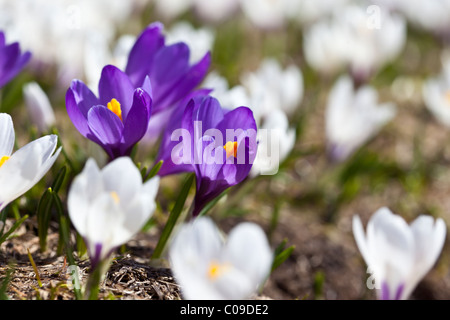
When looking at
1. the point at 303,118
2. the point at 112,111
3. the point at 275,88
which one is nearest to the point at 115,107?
the point at 112,111

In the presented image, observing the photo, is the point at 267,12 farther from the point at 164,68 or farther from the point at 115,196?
the point at 115,196

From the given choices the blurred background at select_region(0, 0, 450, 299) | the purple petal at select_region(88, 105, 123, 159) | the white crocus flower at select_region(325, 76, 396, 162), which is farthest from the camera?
the white crocus flower at select_region(325, 76, 396, 162)

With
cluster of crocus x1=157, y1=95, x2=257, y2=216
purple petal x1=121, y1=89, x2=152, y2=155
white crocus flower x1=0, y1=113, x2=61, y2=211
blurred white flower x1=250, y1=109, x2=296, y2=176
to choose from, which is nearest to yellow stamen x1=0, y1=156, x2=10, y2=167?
white crocus flower x1=0, y1=113, x2=61, y2=211

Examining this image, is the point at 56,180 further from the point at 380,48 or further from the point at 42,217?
the point at 380,48

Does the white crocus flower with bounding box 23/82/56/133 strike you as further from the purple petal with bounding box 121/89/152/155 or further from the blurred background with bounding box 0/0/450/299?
the purple petal with bounding box 121/89/152/155

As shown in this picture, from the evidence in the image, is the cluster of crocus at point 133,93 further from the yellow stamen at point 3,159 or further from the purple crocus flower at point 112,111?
the yellow stamen at point 3,159

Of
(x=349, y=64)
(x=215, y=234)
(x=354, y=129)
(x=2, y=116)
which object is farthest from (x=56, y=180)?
(x=349, y=64)
